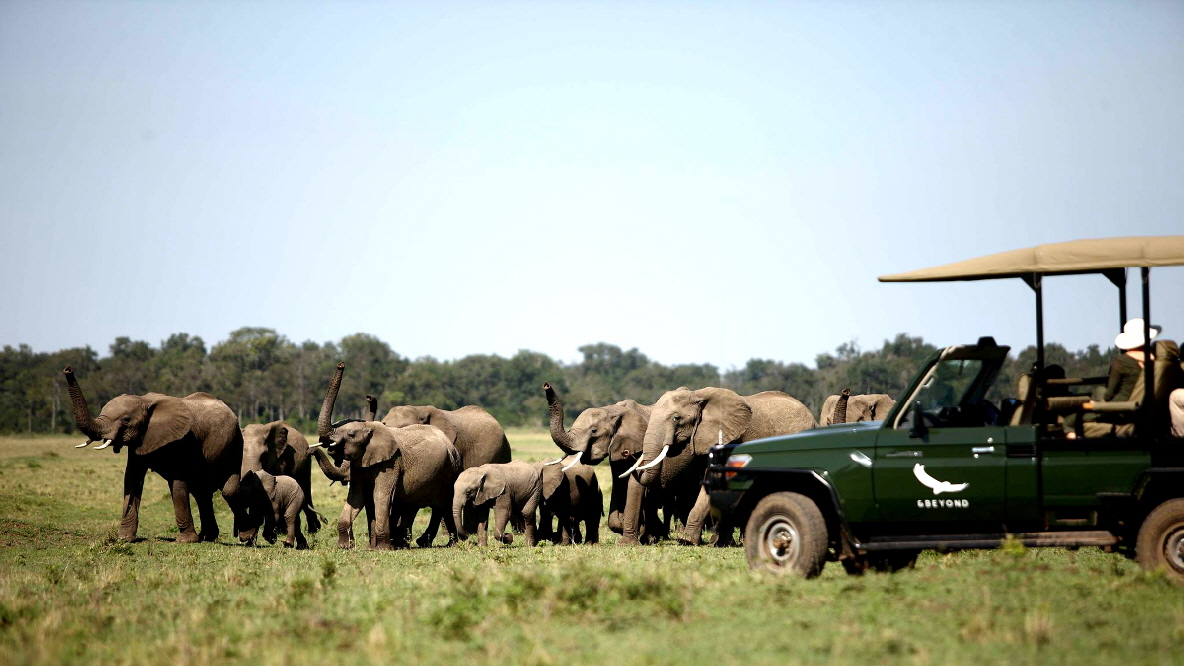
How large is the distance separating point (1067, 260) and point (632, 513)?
10.7 meters

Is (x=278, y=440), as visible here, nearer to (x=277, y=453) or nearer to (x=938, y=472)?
(x=277, y=453)

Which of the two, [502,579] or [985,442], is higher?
[985,442]

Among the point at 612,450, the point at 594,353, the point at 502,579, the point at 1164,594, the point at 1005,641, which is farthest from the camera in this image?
the point at 594,353

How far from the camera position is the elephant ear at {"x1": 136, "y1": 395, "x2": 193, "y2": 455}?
21.6 metres

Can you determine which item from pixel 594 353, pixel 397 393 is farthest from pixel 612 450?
pixel 594 353

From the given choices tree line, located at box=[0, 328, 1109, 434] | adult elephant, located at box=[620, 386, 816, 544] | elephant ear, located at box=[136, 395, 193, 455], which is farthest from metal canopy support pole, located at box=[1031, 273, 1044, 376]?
tree line, located at box=[0, 328, 1109, 434]

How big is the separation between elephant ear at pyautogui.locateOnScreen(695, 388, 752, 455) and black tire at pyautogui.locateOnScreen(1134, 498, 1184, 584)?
9.25 m

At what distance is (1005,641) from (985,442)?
2791mm

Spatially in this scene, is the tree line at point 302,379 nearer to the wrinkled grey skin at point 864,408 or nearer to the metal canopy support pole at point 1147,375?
the wrinkled grey skin at point 864,408

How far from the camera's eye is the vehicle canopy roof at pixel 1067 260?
37.1 feet

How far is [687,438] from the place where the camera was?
20.5 metres

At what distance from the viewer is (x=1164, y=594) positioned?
34.0 feet

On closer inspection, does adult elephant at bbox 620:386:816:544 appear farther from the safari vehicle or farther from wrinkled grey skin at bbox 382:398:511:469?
the safari vehicle

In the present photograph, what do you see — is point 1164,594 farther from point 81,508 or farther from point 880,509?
point 81,508
